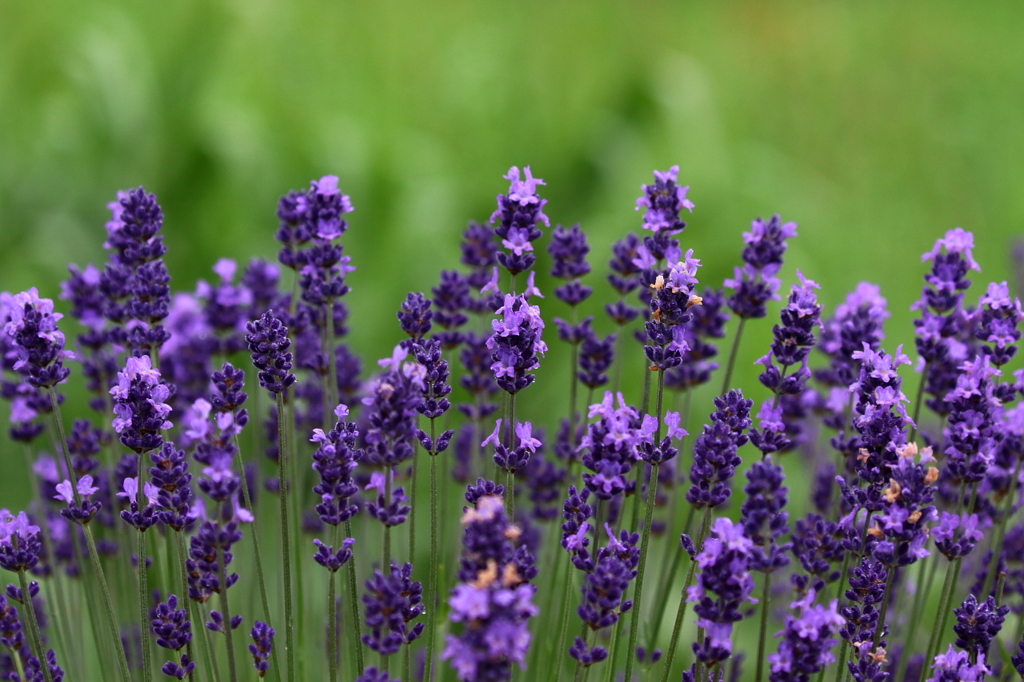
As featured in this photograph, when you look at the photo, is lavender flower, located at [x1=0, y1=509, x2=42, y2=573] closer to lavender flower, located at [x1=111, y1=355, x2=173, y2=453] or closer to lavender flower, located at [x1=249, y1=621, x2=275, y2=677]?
lavender flower, located at [x1=111, y1=355, x2=173, y2=453]

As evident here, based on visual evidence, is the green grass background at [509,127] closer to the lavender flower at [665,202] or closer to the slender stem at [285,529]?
the lavender flower at [665,202]

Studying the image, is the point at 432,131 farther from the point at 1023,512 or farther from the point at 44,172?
the point at 1023,512

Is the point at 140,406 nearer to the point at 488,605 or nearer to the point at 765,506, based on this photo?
the point at 488,605

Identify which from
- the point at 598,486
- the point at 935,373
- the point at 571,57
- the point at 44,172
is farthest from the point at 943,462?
the point at 571,57

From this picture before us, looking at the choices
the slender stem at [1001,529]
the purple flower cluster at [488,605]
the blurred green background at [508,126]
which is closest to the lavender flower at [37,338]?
the purple flower cluster at [488,605]

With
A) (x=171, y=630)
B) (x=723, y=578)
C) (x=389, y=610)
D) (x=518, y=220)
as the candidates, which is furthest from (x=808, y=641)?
(x=171, y=630)

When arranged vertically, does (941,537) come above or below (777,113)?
below
